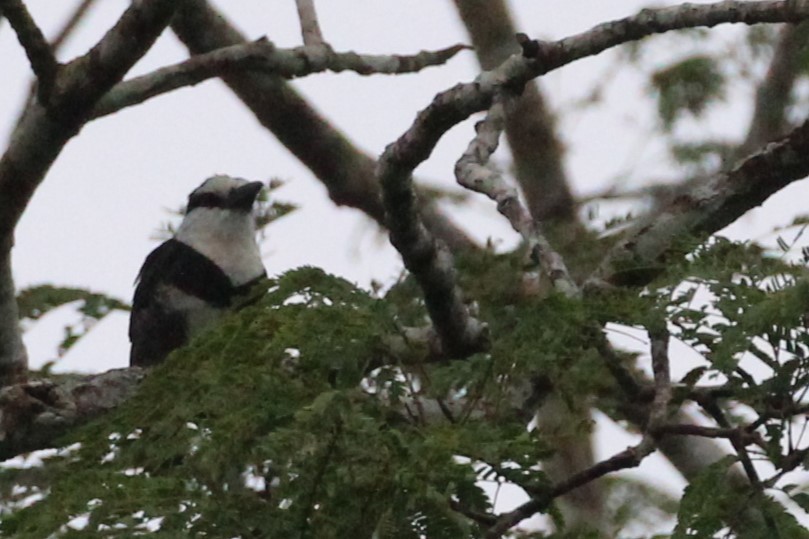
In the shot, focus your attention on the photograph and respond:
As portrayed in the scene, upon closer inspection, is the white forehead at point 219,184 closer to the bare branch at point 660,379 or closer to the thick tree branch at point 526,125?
the thick tree branch at point 526,125

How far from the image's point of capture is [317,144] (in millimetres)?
5207

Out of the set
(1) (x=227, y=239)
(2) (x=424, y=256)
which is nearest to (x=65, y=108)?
(2) (x=424, y=256)

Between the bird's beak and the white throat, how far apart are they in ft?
0.08

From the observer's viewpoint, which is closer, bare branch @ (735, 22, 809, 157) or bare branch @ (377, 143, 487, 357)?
bare branch @ (377, 143, 487, 357)

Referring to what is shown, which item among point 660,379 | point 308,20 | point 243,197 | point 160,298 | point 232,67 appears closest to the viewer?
point 660,379

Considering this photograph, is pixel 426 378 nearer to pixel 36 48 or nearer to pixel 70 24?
pixel 36 48

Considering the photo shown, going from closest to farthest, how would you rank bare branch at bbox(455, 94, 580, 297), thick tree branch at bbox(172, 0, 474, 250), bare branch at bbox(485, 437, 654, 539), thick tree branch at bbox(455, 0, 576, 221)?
bare branch at bbox(485, 437, 654, 539) → bare branch at bbox(455, 94, 580, 297) → thick tree branch at bbox(172, 0, 474, 250) → thick tree branch at bbox(455, 0, 576, 221)

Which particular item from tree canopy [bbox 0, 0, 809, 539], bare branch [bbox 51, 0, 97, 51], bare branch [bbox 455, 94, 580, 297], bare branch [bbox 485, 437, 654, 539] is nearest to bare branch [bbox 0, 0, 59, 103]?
tree canopy [bbox 0, 0, 809, 539]

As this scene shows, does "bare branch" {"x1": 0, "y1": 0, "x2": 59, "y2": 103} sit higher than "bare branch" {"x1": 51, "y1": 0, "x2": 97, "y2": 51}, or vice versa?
"bare branch" {"x1": 51, "y1": 0, "x2": 97, "y2": 51}

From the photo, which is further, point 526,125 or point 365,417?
point 526,125

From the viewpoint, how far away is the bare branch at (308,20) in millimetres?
3869

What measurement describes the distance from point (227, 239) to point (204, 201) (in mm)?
283

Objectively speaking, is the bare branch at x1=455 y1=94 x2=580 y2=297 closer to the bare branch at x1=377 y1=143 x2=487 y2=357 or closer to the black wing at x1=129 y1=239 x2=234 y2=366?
the bare branch at x1=377 y1=143 x2=487 y2=357

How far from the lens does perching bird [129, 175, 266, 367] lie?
434 cm
